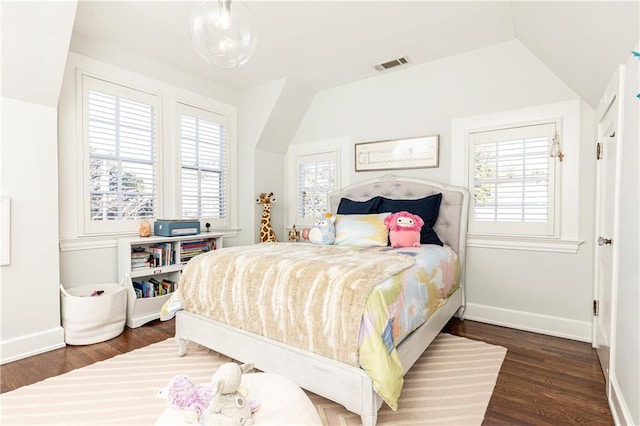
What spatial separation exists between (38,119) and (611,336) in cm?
400

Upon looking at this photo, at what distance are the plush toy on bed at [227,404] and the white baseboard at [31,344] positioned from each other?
224 centimetres

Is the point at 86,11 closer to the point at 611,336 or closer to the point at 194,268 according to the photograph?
the point at 194,268

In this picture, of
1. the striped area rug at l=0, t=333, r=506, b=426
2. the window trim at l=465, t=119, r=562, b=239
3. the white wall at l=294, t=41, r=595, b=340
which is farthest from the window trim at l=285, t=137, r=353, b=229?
the striped area rug at l=0, t=333, r=506, b=426

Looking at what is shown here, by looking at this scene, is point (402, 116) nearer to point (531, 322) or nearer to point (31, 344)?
point (531, 322)

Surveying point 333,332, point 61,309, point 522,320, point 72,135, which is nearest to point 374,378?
point 333,332

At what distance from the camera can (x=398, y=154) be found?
3.50 m

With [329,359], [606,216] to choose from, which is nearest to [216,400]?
[329,359]

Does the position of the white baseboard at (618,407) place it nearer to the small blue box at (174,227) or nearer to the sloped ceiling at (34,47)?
the small blue box at (174,227)

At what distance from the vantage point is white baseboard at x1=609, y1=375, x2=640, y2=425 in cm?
138

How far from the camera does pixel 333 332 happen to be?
5.10 feet

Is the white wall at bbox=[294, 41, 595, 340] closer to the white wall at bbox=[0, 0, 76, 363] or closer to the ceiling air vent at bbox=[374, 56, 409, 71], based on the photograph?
the ceiling air vent at bbox=[374, 56, 409, 71]

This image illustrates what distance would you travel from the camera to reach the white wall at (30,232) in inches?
88.1

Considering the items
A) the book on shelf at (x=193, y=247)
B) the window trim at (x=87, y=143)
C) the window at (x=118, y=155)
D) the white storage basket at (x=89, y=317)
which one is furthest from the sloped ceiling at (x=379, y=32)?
the white storage basket at (x=89, y=317)

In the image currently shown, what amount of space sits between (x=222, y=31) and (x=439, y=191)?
2.45m
